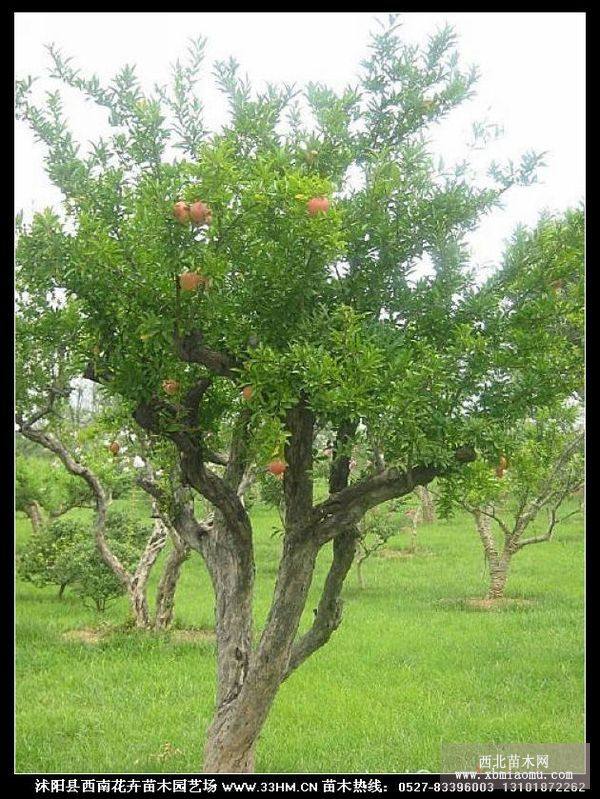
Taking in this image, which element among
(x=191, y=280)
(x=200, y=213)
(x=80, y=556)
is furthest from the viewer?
(x=80, y=556)

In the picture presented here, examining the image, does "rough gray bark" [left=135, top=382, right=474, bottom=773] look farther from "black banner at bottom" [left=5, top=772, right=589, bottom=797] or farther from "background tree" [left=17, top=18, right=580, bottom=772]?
"black banner at bottom" [left=5, top=772, right=589, bottom=797]

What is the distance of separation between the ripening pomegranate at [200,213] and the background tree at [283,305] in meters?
0.01

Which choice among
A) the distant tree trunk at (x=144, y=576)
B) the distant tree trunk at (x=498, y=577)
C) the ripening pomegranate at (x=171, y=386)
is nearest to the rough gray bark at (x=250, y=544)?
the ripening pomegranate at (x=171, y=386)

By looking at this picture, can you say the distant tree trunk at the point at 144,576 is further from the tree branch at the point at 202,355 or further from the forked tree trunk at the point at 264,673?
the tree branch at the point at 202,355

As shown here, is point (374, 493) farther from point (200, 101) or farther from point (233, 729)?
point (200, 101)

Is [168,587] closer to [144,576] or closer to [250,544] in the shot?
[144,576]

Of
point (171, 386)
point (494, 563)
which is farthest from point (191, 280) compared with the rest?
point (494, 563)

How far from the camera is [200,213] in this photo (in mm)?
3559

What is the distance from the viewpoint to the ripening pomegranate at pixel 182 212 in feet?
11.7

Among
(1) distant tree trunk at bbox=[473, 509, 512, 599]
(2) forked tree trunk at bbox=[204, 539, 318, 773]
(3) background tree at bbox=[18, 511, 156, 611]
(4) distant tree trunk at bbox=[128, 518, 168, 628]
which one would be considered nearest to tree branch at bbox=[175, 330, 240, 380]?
(2) forked tree trunk at bbox=[204, 539, 318, 773]

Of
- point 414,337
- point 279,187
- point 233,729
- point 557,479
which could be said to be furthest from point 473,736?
point 557,479

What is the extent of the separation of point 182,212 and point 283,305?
76 centimetres

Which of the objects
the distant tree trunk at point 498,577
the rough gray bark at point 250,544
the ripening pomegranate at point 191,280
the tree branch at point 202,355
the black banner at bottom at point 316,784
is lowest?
the distant tree trunk at point 498,577

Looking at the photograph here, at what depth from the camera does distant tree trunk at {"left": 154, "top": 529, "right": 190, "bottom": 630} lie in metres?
10.4
